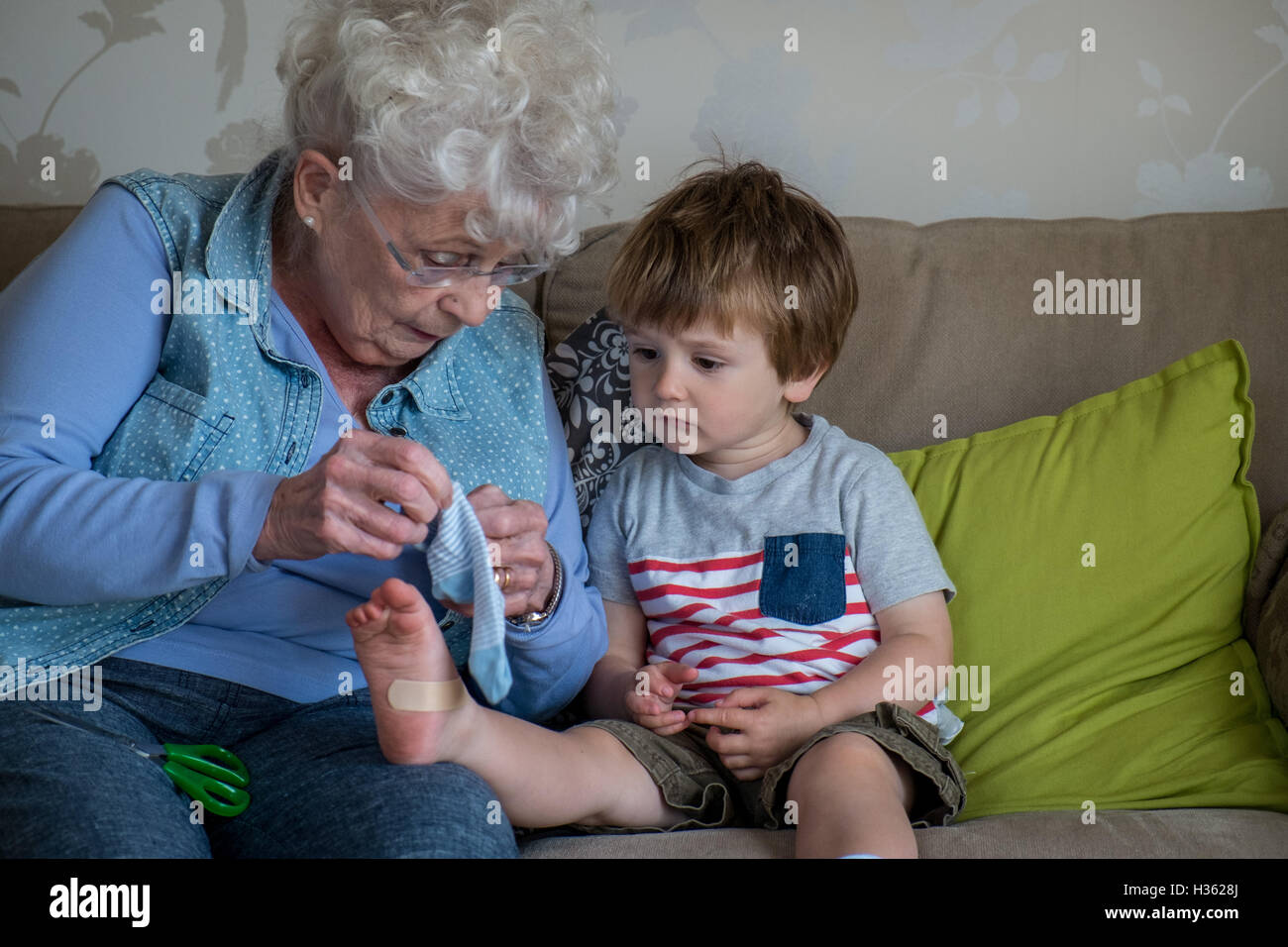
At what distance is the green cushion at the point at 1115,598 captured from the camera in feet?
4.84

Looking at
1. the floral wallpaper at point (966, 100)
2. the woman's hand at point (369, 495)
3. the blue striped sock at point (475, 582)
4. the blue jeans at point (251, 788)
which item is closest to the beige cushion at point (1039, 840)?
the blue jeans at point (251, 788)

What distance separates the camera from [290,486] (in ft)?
3.72

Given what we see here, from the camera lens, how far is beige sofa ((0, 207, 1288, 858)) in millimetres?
1740

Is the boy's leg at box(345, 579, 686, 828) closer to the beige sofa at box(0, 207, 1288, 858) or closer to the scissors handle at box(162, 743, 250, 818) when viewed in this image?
the scissors handle at box(162, 743, 250, 818)

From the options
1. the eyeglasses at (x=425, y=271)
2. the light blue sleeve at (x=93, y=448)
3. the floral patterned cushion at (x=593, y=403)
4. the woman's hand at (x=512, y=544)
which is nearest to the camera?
the light blue sleeve at (x=93, y=448)

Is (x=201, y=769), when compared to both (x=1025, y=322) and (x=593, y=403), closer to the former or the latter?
(x=593, y=403)

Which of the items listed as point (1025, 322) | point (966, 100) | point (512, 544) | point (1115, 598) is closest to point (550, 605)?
point (512, 544)

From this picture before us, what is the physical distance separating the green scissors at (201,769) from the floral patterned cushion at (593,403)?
0.62 metres

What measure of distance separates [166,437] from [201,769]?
1.20 ft

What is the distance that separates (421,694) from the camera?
1.13 m

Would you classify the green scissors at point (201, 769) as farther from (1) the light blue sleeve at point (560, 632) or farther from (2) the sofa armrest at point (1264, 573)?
(2) the sofa armrest at point (1264, 573)

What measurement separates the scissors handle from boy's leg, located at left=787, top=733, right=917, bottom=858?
566mm

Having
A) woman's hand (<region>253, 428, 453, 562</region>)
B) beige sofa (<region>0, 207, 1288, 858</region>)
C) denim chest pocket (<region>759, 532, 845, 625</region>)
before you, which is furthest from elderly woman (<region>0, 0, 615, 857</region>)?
beige sofa (<region>0, 207, 1288, 858</region>)

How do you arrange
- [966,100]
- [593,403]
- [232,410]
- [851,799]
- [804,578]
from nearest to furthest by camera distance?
[851,799] → [232,410] → [804,578] → [593,403] → [966,100]
